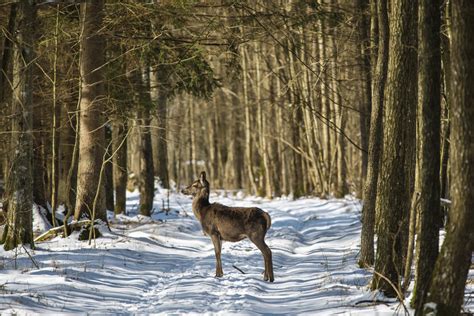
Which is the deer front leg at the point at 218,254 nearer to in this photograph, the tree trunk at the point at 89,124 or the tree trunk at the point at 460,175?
the tree trunk at the point at 89,124

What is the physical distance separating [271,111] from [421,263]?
3699 centimetres

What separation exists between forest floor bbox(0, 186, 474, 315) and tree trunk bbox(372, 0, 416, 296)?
693 mm

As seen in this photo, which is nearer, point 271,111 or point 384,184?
point 384,184

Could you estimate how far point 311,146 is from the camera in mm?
31359

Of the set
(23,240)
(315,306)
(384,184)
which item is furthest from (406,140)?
(23,240)

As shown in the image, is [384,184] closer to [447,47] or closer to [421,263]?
[421,263]

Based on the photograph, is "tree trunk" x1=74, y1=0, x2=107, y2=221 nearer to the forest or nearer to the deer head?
the forest

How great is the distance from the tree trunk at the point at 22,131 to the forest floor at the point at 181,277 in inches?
20.9

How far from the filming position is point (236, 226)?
11.7 m

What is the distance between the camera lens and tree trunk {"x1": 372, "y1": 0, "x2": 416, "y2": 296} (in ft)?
28.7

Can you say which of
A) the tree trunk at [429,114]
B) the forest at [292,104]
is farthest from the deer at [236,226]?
the tree trunk at [429,114]

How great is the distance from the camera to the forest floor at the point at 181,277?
868 cm

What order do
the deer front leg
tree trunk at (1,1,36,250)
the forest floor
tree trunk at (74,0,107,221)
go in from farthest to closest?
tree trunk at (74,0,107,221) < tree trunk at (1,1,36,250) < the deer front leg < the forest floor

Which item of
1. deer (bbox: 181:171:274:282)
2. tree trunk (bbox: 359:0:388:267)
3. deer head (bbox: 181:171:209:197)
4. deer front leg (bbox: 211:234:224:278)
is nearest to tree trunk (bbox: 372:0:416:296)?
tree trunk (bbox: 359:0:388:267)
